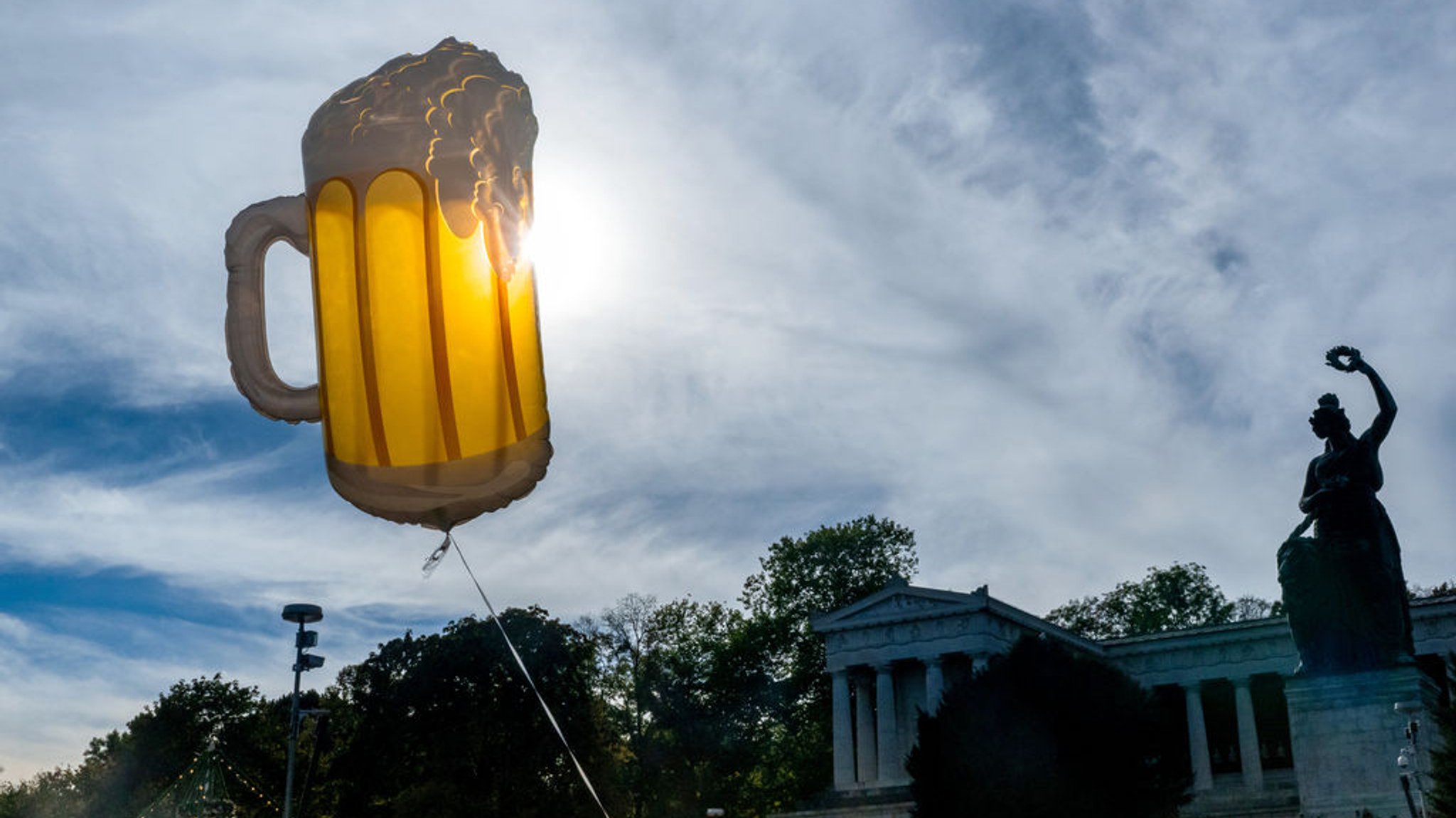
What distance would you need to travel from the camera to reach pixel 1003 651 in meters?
55.7

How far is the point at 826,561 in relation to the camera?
2940 inches

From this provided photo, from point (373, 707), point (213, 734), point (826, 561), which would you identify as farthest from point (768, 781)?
point (213, 734)

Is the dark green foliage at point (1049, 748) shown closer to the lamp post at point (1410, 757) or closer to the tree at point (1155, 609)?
the lamp post at point (1410, 757)

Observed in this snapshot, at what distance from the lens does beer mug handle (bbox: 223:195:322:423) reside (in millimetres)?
4137

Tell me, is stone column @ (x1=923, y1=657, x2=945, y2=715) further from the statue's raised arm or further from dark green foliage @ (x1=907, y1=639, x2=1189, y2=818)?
the statue's raised arm

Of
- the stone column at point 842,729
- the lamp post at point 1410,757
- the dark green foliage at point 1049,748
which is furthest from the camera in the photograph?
the stone column at point 842,729

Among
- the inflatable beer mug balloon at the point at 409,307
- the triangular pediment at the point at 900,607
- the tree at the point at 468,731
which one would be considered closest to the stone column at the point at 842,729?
the triangular pediment at the point at 900,607

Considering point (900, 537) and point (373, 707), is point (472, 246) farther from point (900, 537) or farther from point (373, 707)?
point (900, 537)

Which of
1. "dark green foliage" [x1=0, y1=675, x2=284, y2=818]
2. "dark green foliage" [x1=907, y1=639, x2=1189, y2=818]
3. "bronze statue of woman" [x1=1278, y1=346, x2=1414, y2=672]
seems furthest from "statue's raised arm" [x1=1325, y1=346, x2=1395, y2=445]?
"dark green foliage" [x1=0, y1=675, x2=284, y2=818]

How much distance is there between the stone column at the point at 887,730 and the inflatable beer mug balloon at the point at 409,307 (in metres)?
56.6

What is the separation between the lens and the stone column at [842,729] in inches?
2368

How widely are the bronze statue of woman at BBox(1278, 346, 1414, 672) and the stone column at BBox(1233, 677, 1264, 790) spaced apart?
3803cm

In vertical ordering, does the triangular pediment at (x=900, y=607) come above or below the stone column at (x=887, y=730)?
above

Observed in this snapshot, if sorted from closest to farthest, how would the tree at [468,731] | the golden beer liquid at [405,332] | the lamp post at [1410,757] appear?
the golden beer liquid at [405,332] < the lamp post at [1410,757] < the tree at [468,731]
